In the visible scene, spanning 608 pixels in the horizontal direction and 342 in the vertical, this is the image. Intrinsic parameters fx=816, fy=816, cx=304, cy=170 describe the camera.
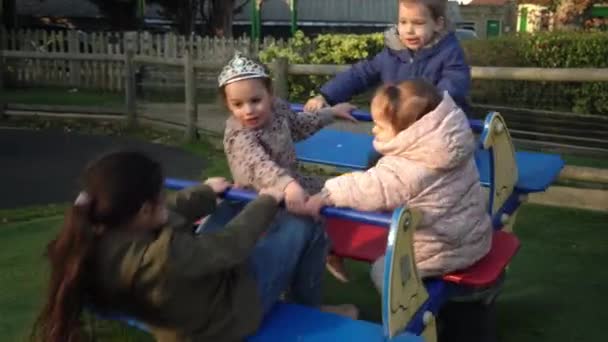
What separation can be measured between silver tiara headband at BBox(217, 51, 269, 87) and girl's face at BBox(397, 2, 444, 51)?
91cm

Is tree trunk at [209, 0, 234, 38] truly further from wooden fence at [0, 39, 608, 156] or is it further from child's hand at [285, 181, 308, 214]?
child's hand at [285, 181, 308, 214]

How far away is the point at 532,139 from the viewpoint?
9688 millimetres

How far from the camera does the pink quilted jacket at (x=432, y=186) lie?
286cm

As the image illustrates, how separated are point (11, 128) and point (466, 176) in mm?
9416

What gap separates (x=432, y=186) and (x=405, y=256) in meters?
0.34

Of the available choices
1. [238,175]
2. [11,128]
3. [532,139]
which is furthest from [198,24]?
[238,175]

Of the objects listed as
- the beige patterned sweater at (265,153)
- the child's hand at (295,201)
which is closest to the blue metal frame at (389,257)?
the child's hand at (295,201)

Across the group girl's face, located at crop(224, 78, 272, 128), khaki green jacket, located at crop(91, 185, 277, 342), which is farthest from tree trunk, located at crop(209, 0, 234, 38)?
khaki green jacket, located at crop(91, 185, 277, 342)

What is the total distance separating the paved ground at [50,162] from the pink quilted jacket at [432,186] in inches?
156

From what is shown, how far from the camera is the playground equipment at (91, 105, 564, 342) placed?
8.42 ft

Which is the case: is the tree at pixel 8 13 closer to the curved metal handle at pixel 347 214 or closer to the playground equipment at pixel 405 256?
the playground equipment at pixel 405 256

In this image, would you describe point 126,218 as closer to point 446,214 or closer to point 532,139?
point 446,214

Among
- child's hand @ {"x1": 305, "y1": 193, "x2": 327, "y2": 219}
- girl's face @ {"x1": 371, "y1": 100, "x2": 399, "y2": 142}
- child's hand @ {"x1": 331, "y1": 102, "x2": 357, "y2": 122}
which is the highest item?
girl's face @ {"x1": 371, "y1": 100, "x2": 399, "y2": 142}

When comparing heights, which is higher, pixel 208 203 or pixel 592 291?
pixel 208 203
